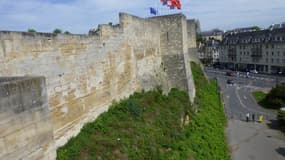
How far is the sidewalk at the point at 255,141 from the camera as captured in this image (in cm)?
1560

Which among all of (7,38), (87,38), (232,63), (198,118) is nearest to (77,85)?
(87,38)

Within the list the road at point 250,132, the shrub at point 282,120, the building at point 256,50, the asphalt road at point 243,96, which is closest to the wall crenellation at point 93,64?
the road at point 250,132

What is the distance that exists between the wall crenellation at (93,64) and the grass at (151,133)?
0.58m

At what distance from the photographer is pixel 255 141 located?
17.8 m

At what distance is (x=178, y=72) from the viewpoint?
18.6m

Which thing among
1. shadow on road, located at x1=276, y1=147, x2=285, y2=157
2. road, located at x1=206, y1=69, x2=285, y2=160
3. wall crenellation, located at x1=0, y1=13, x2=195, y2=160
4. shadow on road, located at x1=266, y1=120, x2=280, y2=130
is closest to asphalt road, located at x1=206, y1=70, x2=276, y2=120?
road, located at x1=206, y1=69, x2=285, y2=160

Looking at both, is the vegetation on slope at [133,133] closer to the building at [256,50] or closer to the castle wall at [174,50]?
the castle wall at [174,50]

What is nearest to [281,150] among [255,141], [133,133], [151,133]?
[255,141]

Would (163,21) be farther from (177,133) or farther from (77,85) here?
(77,85)

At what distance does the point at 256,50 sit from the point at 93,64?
48.7m

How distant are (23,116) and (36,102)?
1.37ft

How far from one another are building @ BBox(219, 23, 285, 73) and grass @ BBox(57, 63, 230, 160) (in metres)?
35.5

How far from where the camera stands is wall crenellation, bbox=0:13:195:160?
7.27 m

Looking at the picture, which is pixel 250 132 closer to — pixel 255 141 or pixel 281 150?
pixel 255 141
